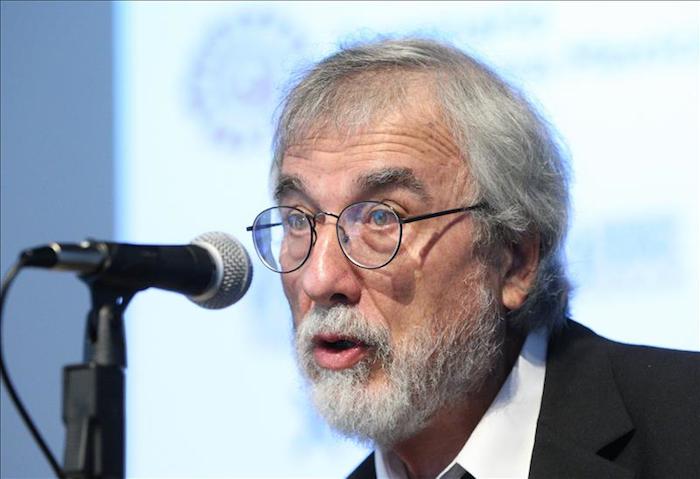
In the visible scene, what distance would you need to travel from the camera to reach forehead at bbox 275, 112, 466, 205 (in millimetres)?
2611

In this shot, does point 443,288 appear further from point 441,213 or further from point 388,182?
point 388,182

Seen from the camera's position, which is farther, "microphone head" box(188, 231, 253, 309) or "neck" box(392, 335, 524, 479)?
"neck" box(392, 335, 524, 479)

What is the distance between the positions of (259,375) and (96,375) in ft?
6.70

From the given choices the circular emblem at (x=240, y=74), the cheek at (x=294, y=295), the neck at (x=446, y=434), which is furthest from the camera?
the circular emblem at (x=240, y=74)

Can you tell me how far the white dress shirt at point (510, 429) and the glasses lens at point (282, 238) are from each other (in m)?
0.61

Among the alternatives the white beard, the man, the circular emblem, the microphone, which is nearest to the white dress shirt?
the man

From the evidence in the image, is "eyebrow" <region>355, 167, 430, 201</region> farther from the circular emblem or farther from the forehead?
the circular emblem

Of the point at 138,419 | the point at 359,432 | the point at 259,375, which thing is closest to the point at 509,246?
the point at 359,432

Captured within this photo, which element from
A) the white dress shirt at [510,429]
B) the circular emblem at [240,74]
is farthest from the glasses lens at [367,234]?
the circular emblem at [240,74]

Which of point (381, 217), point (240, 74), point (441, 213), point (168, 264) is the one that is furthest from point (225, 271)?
point (240, 74)

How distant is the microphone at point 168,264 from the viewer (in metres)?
1.68

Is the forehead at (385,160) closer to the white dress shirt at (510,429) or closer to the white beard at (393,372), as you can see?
the white beard at (393,372)

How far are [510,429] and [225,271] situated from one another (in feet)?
3.46

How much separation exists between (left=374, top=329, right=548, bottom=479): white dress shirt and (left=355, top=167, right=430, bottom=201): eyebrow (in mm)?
543
